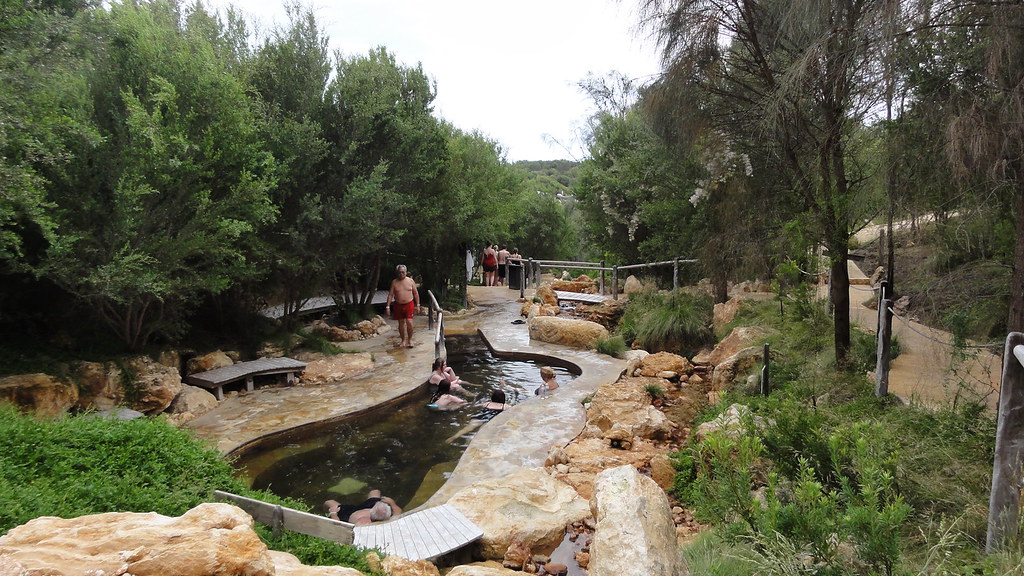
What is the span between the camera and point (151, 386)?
640cm

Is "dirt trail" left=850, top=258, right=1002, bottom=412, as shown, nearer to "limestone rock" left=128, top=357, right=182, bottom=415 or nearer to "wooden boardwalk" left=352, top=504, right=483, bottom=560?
"wooden boardwalk" left=352, top=504, right=483, bottom=560

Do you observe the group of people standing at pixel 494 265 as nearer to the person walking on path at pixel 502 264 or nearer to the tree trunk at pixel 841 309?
the person walking on path at pixel 502 264

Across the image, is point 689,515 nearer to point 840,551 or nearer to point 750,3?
point 840,551

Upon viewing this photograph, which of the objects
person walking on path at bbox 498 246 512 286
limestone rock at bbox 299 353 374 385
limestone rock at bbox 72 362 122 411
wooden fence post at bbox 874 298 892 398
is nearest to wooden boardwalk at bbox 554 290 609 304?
person walking on path at bbox 498 246 512 286

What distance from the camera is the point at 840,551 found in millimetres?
2611

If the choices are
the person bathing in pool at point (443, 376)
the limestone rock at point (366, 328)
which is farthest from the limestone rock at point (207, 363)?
the limestone rock at point (366, 328)

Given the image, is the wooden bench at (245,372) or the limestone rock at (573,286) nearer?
the wooden bench at (245,372)

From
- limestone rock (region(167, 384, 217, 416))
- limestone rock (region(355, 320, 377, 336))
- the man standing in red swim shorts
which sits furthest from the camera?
limestone rock (region(355, 320, 377, 336))

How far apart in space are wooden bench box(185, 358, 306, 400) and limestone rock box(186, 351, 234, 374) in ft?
0.37

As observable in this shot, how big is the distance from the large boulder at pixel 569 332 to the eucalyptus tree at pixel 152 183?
212 inches

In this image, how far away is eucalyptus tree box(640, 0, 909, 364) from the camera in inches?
190

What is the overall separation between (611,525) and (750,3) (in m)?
5.19

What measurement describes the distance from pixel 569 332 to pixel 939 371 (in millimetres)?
6245

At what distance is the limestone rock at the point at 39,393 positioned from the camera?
521 centimetres
